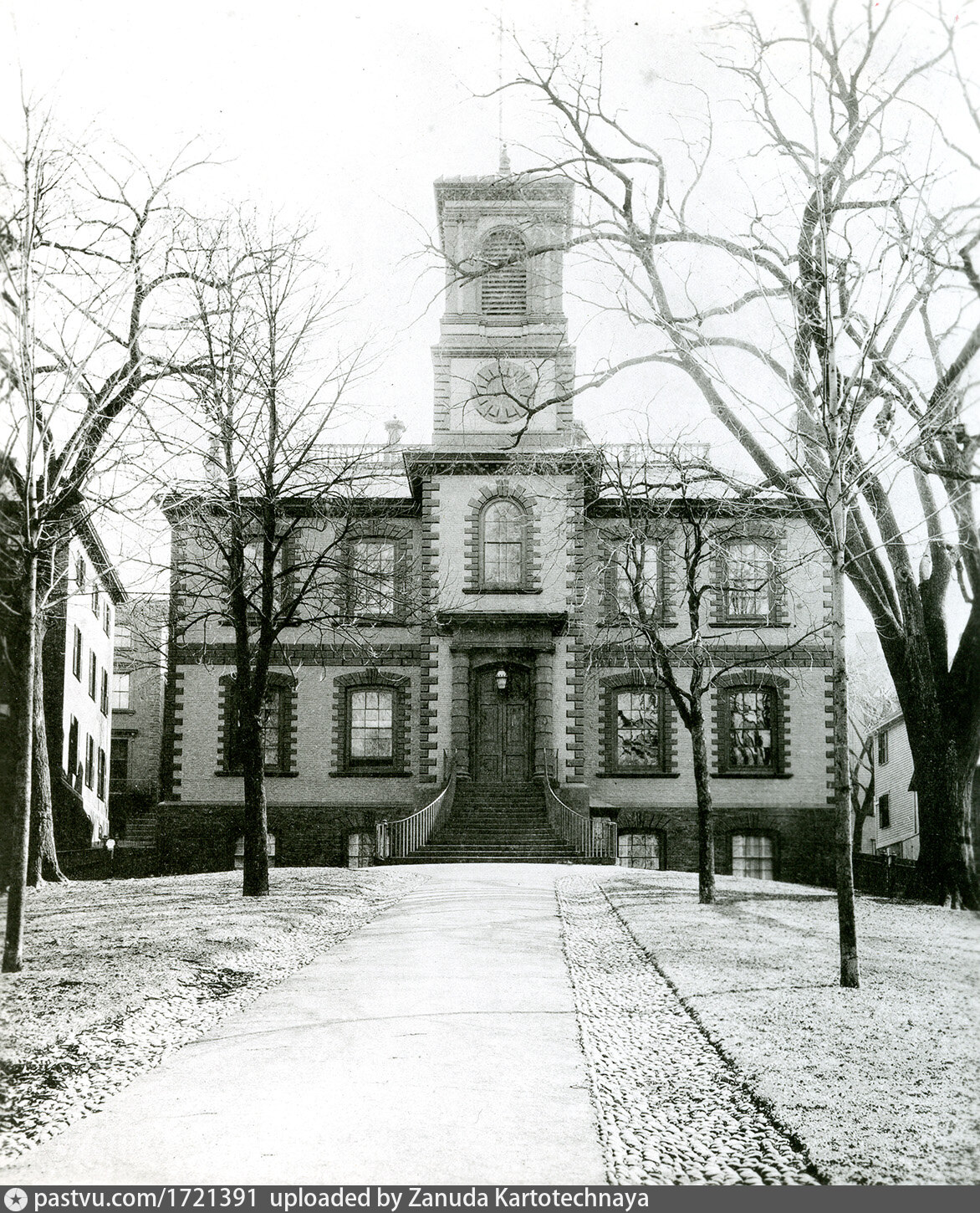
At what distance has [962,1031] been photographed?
233 inches

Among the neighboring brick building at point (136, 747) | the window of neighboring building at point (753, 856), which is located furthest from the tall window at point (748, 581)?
the neighboring brick building at point (136, 747)

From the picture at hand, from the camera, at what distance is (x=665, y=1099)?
18.0 ft

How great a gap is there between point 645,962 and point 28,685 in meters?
5.44

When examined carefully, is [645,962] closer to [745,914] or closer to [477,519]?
[745,914]

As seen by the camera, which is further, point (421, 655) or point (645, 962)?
point (421, 655)

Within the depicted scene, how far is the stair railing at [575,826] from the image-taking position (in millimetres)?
15445

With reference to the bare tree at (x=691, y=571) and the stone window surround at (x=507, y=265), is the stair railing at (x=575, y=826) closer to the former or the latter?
the bare tree at (x=691, y=571)

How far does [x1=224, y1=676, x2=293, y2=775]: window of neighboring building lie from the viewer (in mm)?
16750

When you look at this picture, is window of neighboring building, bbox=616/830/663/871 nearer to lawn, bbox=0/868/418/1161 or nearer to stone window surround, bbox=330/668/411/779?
lawn, bbox=0/868/418/1161

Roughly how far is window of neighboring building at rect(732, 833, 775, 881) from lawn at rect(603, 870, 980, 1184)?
0.74 ft

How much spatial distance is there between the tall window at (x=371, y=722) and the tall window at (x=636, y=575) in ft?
29.3

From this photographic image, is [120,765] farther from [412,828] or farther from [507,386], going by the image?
[507,386]

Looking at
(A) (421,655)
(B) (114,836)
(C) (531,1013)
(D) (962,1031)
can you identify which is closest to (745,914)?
(C) (531,1013)

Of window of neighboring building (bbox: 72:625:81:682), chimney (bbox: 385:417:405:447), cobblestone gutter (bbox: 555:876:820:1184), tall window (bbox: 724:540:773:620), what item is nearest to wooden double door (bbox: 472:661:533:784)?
chimney (bbox: 385:417:405:447)
